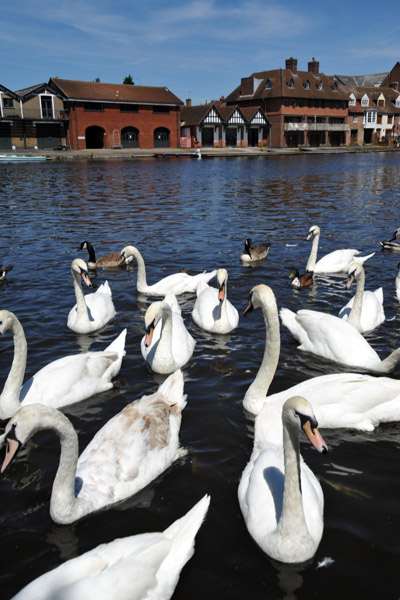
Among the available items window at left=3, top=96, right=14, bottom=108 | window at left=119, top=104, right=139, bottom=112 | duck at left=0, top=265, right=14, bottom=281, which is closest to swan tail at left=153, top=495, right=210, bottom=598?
duck at left=0, top=265, right=14, bottom=281

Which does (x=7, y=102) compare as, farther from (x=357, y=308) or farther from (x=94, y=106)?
(x=357, y=308)

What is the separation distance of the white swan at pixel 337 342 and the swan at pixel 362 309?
2.99ft

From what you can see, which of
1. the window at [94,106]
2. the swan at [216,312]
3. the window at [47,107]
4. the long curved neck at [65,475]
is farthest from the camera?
the window at [94,106]

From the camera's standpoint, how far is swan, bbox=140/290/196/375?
7.09m

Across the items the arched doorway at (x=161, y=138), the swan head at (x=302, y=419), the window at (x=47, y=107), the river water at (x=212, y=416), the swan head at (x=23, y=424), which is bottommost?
the river water at (x=212, y=416)

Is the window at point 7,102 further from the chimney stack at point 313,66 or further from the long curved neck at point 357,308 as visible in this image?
the long curved neck at point 357,308

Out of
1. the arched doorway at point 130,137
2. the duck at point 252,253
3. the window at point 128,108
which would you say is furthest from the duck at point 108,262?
the arched doorway at point 130,137

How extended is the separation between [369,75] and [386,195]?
10165cm

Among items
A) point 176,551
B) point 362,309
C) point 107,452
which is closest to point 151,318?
point 107,452

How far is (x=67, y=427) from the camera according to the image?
14.6 feet

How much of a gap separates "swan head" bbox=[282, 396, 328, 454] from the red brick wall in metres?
67.2

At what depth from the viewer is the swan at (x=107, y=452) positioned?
431 cm

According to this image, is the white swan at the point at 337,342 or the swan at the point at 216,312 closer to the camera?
the white swan at the point at 337,342

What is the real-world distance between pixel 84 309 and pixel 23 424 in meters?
4.87
